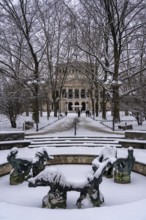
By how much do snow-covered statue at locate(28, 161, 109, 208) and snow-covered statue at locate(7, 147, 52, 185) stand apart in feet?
7.60

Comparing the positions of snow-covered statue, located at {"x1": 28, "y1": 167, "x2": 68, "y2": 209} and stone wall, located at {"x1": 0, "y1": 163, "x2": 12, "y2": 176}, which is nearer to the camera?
snow-covered statue, located at {"x1": 28, "y1": 167, "x2": 68, "y2": 209}

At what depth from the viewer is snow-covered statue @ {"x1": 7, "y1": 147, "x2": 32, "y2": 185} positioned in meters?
8.58

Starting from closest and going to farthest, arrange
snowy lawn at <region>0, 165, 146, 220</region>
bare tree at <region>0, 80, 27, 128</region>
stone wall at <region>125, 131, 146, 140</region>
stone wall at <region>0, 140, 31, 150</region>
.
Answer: snowy lawn at <region>0, 165, 146, 220</region>, stone wall at <region>0, 140, 31, 150</region>, stone wall at <region>125, 131, 146, 140</region>, bare tree at <region>0, 80, 27, 128</region>

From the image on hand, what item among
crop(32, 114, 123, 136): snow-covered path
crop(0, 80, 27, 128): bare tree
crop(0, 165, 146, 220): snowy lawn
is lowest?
crop(0, 165, 146, 220): snowy lawn

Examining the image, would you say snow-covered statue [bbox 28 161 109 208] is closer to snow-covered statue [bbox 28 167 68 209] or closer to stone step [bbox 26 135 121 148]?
snow-covered statue [bbox 28 167 68 209]

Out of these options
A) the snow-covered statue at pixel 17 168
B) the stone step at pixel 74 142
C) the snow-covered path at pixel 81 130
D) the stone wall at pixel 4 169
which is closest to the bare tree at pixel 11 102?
the snow-covered path at pixel 81 130

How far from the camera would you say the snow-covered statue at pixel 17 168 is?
8578 mm

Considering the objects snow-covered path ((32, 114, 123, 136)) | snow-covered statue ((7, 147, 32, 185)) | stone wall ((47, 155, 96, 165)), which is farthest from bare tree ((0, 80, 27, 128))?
snow-covered statue ((7, 147, 32, 185))

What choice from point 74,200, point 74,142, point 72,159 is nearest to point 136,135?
point 74,142

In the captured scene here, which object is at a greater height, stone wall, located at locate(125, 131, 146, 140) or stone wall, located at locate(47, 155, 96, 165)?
stone wall, located at locate(125, 131, 146, 140)

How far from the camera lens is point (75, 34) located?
26.3m

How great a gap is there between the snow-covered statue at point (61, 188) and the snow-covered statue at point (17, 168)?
7.56 feet

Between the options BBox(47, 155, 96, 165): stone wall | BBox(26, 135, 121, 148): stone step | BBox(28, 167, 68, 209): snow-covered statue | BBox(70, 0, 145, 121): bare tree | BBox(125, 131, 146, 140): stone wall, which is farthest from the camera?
BBox(70, 0, 145, 121): bare tree

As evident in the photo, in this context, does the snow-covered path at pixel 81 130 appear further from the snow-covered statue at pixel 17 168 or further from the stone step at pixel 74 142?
the snow-covered statue at pixel 17 168
